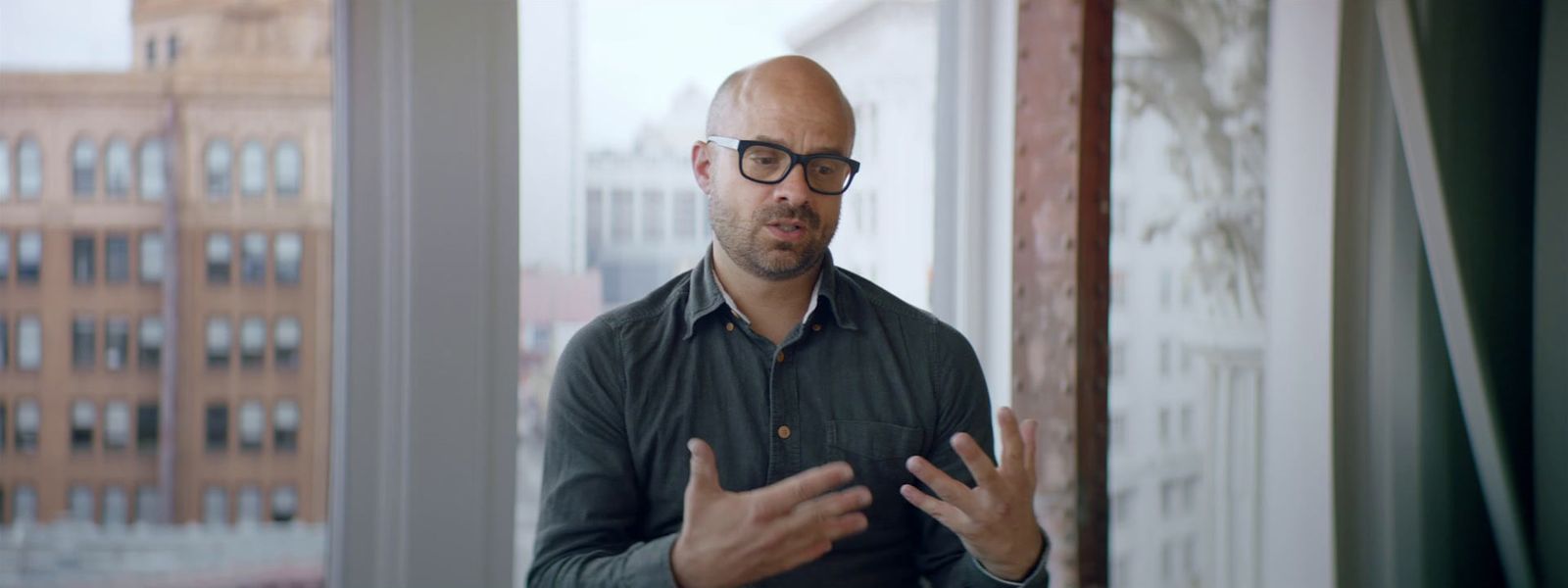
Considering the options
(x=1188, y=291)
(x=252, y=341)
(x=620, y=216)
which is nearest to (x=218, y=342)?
(x=252, y=341)

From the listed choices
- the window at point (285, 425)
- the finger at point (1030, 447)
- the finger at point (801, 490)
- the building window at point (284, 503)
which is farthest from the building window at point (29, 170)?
the finger at point (1030, 447)

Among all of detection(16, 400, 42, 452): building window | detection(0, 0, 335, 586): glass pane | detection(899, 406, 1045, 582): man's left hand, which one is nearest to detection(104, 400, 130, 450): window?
detection(0, 0, 335, 586): glass pane

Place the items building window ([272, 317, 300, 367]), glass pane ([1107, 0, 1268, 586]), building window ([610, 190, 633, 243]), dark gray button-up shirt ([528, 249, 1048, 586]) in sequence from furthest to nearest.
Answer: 1. glass pane ([1107, 0, 1268, 586])
2. building window ([610, 190, 633, 243])
3. building window ([272, 317, 300, 367])
4. dark gray button-up shirt ([528, 249, 1048, 586])

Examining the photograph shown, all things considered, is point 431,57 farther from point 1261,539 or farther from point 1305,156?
point 1261,539

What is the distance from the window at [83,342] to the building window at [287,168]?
1.37 ft

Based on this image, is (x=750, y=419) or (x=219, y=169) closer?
(x=750, y=419)

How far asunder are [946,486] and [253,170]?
150cm

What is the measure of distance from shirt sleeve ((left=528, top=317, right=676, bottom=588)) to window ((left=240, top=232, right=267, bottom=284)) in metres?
0.88

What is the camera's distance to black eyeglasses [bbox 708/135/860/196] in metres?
1.44

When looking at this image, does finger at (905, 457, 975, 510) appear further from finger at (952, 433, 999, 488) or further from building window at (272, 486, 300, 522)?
building window at (272, 486, 300, 522)

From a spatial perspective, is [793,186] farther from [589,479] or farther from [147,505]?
[147,505]

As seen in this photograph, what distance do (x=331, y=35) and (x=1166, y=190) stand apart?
6.64 feet

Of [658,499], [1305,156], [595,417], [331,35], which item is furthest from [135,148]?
[1305,156]

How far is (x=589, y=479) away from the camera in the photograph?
1.39m
